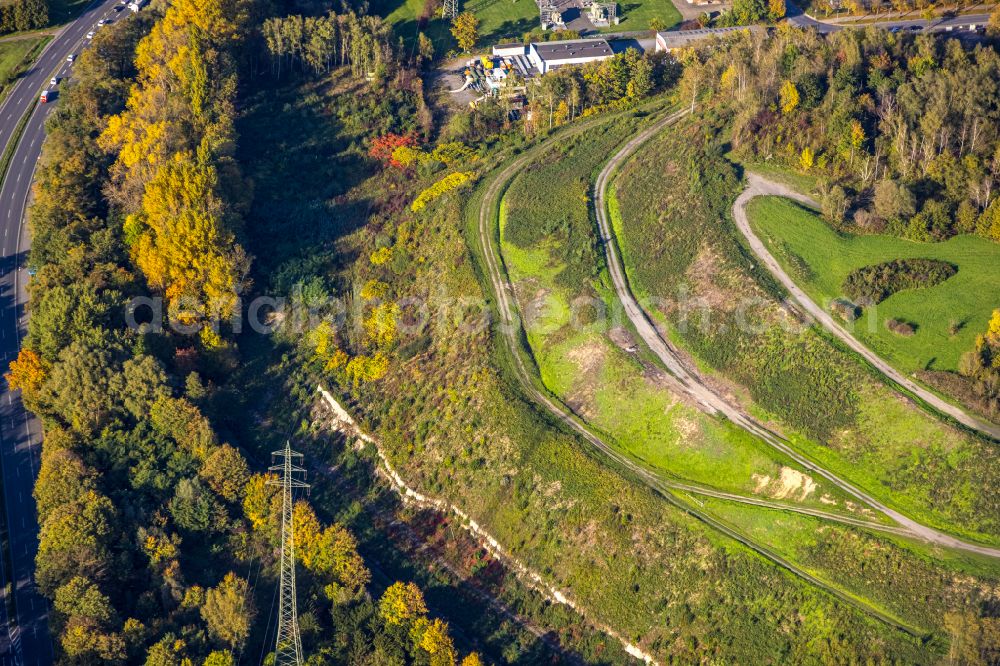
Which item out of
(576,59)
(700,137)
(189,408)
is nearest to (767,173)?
Result: (700,137)

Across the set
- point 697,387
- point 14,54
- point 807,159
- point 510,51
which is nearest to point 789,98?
point 807,159

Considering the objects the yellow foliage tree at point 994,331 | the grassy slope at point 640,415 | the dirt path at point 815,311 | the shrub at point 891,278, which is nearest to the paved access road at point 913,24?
the dirt path at point 815,311

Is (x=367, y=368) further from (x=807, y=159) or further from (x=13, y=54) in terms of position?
(x=13, y=54)

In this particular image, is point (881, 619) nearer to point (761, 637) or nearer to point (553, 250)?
point (761, 637)

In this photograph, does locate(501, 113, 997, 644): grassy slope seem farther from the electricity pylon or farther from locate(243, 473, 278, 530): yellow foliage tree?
locate(243, 473, 278, 530): yellow foliage tree

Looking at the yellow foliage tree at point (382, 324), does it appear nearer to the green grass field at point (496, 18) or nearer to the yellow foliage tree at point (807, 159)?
the yellow foliage tree at point (807, 159)
